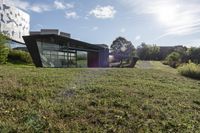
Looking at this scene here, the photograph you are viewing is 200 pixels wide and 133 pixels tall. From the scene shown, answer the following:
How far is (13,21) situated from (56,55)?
43352 mm

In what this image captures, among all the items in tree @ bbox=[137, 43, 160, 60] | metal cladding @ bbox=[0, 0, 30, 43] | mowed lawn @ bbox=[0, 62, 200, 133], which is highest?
metal cladding @ bbox=[0, 0, 30, 43]

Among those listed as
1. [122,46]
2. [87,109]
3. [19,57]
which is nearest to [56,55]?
[19,57]

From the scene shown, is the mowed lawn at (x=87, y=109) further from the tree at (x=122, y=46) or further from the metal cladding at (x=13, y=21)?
the tree at (x=122, y=46)

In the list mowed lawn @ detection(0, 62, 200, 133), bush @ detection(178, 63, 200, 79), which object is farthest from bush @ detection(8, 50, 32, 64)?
mowed lawn @ detection(0, 62, 200, 133)

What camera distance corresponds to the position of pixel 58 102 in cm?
805

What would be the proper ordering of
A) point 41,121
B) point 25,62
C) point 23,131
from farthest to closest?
point 25,62, point 41,121, point 23,131

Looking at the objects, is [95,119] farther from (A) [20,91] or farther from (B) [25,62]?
(B) [25,62]

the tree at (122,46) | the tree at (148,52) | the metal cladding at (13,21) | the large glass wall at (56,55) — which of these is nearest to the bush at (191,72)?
the large glass wall at (56,55)

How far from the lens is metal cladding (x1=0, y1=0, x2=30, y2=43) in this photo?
6788 centimetres

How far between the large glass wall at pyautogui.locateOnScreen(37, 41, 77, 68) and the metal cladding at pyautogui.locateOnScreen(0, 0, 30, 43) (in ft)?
102

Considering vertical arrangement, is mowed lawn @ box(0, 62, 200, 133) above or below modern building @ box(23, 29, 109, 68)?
below

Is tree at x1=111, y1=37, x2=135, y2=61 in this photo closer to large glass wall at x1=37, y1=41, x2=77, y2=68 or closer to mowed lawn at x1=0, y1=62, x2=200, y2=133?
large glass wall at x1=37, y1=41, x2=77, y2=68

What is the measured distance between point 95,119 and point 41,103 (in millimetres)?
1513

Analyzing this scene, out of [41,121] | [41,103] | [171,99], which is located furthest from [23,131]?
[171,99]
